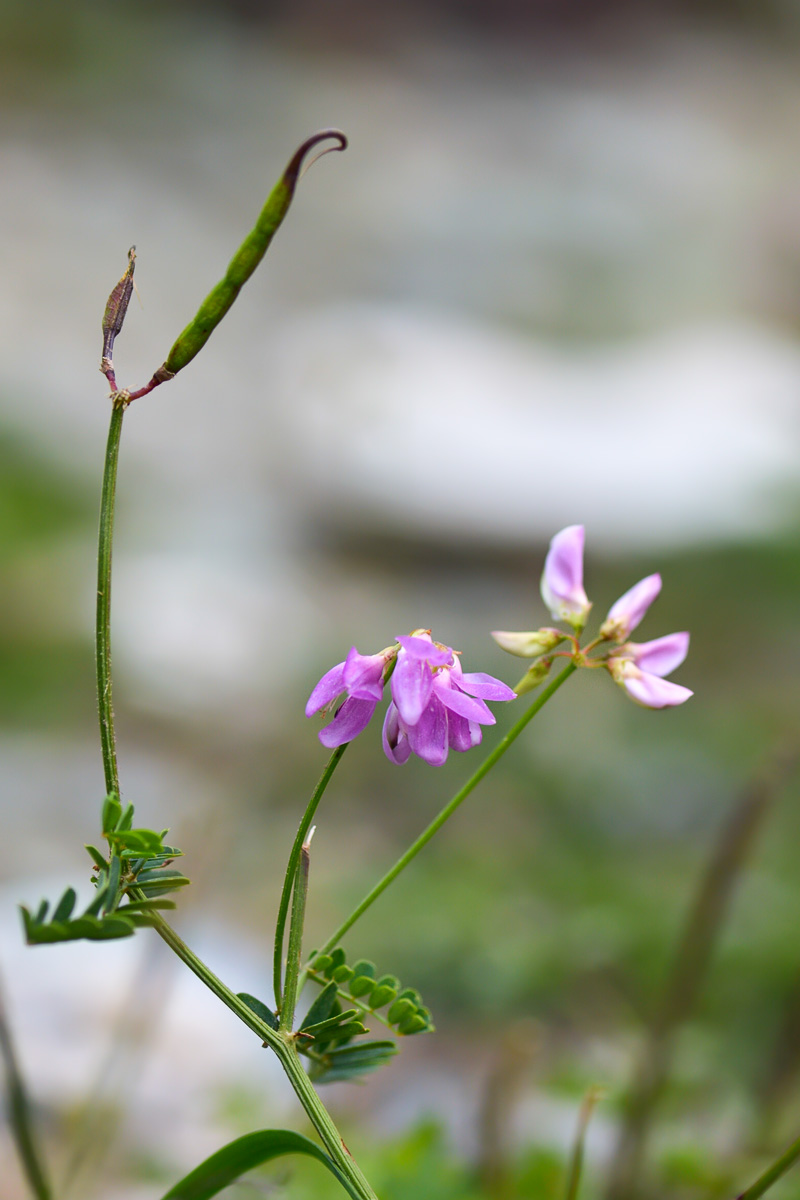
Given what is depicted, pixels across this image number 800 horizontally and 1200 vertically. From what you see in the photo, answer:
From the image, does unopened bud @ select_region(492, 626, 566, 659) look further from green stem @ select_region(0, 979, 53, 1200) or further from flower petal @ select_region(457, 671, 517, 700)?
green stem @ select_region(0, 979, 53, 1200)

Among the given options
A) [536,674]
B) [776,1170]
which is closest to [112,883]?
[536,674]

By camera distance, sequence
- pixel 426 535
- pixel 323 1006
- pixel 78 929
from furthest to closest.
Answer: pixel 426 535 < pixel 323 1006 < pixel 78 929

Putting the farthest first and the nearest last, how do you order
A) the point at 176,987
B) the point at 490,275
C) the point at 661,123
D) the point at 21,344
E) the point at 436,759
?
the point at 661,123
the point at 490,275
the point at 21,344
the point at 176,987
the point at 436,759

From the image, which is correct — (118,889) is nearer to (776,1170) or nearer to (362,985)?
(362,985)

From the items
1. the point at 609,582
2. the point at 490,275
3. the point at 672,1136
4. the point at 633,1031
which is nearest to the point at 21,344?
the point at 490,275

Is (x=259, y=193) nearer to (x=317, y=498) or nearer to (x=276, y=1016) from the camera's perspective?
(x=317, y=498)

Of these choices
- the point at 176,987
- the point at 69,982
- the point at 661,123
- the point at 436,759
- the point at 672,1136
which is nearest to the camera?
the point at 436,759

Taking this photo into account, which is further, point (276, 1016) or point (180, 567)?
point (180, 567)
